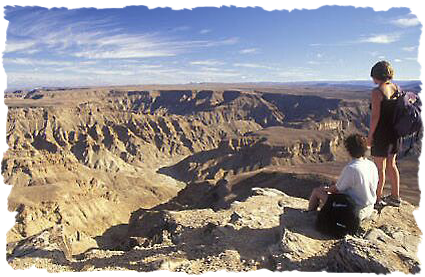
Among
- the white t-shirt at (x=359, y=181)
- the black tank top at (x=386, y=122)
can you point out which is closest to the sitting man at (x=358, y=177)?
the white t-shirt at (x=359, y=181)

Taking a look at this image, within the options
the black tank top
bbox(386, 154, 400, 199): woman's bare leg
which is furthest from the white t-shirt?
bbox(386, 154, 400, 199): woman's bare leg

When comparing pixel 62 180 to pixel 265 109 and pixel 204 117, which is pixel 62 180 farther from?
pixel 265 109

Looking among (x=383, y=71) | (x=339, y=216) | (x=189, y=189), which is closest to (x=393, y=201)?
(x=339, y=216)

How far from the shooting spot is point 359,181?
5.59m

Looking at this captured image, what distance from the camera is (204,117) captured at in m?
133

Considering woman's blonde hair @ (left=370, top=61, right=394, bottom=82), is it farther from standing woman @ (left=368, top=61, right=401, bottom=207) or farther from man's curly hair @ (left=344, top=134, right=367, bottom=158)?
man's curly hair @ (left=344, top=134, right=367, bottom=158)

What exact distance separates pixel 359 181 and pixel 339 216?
0.64 m

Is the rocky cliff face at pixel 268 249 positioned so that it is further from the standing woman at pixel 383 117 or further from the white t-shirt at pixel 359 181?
the standing woman at pixel 383 117

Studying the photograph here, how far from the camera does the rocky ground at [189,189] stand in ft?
19.9

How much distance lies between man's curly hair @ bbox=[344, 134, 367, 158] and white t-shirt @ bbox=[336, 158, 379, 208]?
0.36ft

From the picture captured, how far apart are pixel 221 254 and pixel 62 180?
47090mm

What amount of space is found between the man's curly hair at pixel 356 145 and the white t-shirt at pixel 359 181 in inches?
4.3

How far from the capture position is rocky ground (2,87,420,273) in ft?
19.9

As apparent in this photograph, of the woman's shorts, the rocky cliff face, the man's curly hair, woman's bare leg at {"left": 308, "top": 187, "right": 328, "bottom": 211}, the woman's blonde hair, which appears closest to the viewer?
the rocky cliff face
